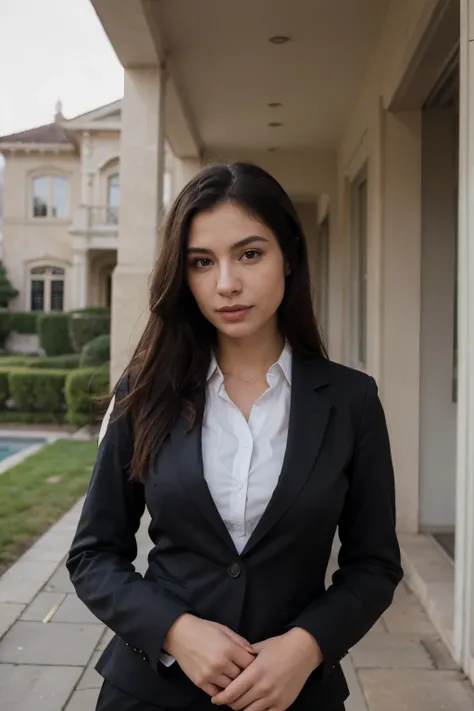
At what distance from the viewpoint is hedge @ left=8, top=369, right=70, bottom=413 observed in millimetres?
11578

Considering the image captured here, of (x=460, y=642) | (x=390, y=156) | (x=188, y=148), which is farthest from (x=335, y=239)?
(x=460, y=642)

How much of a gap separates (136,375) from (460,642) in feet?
7.44

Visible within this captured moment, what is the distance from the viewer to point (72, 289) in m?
24.0

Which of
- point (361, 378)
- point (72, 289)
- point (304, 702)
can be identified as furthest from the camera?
point (72, 289)

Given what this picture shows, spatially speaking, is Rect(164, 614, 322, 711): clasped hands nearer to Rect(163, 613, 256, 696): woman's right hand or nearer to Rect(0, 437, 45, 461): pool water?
Rect(163, 613, 256, 696): woman's right hand

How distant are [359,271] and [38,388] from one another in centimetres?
705

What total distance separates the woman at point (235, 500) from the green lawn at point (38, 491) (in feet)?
11.6

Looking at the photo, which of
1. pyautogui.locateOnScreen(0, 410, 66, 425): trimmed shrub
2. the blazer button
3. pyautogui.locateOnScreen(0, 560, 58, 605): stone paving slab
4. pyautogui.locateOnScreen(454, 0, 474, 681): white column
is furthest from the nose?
pyautogui.locateOnScreen(0, 410, 66, 425): trimmed shrub

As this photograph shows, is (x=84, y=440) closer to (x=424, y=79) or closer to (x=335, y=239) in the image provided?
(x=335, y=239)

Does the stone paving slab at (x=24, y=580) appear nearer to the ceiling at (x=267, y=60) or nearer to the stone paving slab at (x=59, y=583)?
the stone paving slab at (x=59, y=583)

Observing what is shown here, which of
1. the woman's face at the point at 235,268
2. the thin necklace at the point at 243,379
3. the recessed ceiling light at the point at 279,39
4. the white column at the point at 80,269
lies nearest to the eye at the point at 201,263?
the woman's face at the point at 235,268

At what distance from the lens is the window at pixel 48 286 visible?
968 inches

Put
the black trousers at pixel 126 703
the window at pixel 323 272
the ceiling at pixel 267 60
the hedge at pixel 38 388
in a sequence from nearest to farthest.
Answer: the black trousers at pixel 126 703 < the ceiling at pixel 267 60 < the window at pixel 323 272 < the hedge at pixel 38 388

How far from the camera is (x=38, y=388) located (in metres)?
11.7
